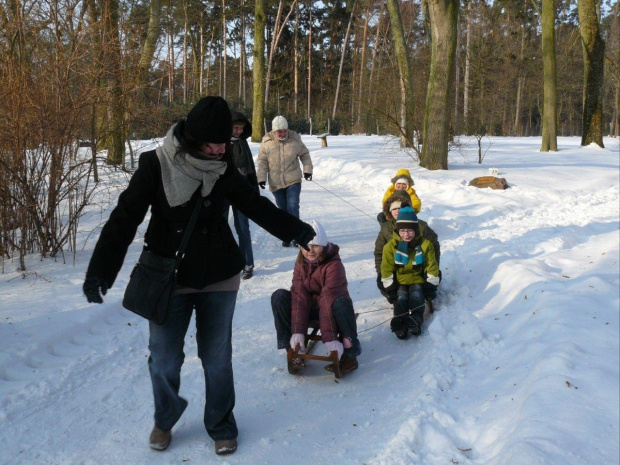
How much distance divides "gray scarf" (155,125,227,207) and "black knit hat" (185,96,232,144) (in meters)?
0.11

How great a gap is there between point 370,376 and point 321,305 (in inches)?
26.8

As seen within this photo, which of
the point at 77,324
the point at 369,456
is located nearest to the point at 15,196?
the point at 77,324

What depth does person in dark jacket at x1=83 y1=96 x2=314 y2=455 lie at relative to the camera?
9.52 ft

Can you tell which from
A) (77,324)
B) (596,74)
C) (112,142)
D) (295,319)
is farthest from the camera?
(596,74)

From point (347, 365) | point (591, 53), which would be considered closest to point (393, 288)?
point (347, 365)

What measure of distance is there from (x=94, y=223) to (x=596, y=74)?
62.9 ft

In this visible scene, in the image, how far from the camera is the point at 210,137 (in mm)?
2910

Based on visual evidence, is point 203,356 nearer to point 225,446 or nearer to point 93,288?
point 225,446

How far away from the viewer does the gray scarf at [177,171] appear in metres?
2.93

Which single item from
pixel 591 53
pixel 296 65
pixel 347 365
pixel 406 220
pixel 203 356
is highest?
pixel 296 65

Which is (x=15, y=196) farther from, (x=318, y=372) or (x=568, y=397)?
(x=568, y=397)

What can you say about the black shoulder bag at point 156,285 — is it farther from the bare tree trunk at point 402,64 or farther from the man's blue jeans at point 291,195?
the bare tree trunk at point 402,64

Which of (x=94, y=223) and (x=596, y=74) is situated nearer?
(x=94, y=223)

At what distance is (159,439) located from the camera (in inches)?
132
